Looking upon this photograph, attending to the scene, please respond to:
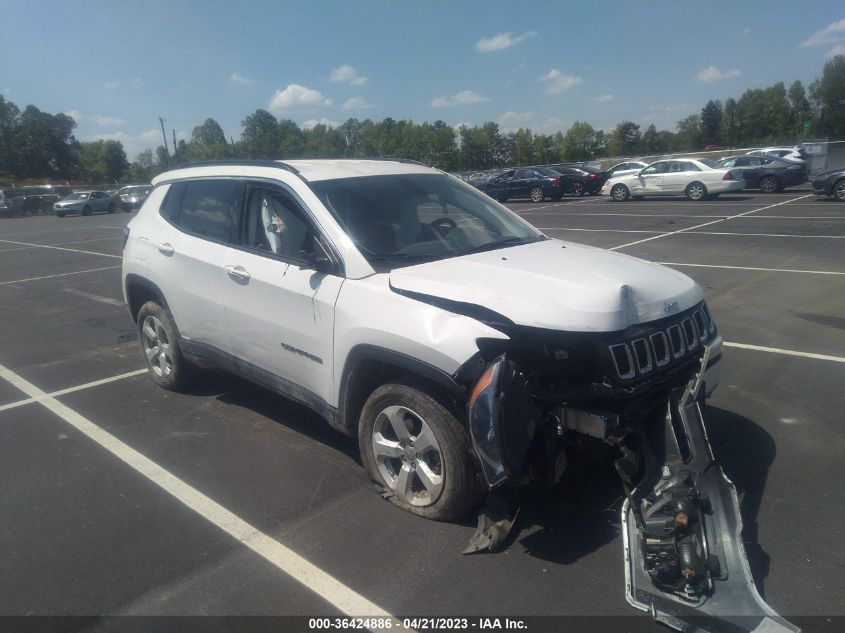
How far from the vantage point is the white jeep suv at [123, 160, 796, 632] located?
2918 mm

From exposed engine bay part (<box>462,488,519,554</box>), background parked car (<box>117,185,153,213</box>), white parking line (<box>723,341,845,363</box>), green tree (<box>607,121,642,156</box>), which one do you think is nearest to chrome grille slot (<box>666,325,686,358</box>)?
exposed engine bay part (<box>462,488,519,554</box>)

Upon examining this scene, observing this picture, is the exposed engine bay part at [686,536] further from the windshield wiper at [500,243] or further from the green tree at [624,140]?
the green tree at [624,140]

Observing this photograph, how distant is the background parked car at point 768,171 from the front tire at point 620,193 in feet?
12.0

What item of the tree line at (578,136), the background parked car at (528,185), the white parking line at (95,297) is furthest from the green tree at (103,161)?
the white parking line at (95,297)

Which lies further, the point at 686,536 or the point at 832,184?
the point at 832,184

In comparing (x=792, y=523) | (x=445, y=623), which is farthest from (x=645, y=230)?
(x=445, y=623)

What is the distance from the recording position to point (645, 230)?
15812 mm

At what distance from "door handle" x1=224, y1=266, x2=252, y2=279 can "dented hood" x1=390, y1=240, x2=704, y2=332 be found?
4.20 feet

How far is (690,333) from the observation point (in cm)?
344

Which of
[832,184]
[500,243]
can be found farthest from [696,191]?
[500,243]

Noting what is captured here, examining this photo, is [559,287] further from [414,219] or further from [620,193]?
[620,193]

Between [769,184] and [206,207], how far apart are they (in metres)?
25.9

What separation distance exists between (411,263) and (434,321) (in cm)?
66

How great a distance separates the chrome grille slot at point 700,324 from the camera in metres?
3.53
